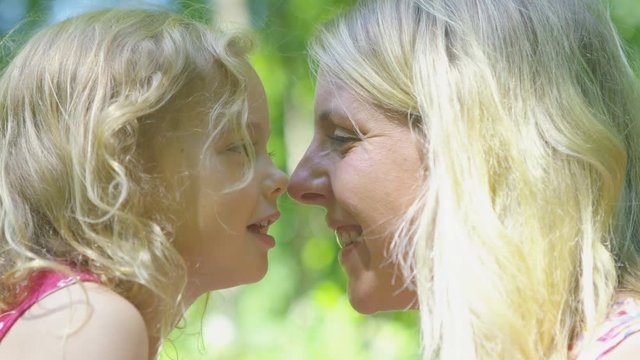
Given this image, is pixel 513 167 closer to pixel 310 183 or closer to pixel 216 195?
pixel 310 183

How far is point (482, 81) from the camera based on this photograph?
2.21 metres

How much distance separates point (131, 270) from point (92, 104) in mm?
401

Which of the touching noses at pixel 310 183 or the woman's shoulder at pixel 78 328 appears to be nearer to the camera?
the woman's shoulder at pixel 78 328

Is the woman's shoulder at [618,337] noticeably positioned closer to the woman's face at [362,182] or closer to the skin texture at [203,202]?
the woman's face at [362,182]

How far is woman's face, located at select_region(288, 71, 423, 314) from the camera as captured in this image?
2.42 meters

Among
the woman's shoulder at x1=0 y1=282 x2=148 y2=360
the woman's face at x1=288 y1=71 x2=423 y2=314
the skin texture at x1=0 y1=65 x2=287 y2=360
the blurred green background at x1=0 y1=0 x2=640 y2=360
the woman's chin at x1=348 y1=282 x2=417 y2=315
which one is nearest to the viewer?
the woman's shoulder at x1=0 y1=282 x2=148 y2=360

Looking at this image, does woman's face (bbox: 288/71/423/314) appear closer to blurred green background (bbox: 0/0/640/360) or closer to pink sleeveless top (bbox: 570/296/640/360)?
pink sleeveless top (bbox: 570/296/640/360)

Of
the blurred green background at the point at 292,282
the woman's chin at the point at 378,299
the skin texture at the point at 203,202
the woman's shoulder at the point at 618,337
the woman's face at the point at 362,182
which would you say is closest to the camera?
the woman's shoulder at the point at 618,337

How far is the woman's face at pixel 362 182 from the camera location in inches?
95.1

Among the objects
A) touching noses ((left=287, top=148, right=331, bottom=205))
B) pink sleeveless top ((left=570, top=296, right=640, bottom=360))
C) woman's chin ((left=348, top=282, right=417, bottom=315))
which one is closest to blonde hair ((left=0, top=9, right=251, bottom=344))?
touching noses ((left=287, top=148, right=331, bottom=205))

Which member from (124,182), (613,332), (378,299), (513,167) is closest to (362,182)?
(378,299)

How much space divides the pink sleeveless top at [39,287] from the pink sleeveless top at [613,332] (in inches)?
38.6

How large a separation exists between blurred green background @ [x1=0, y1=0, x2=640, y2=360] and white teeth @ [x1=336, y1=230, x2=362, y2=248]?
1.44 metres

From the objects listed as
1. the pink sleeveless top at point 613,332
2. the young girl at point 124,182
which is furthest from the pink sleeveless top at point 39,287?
the pink sleeveless top at point 613,332
